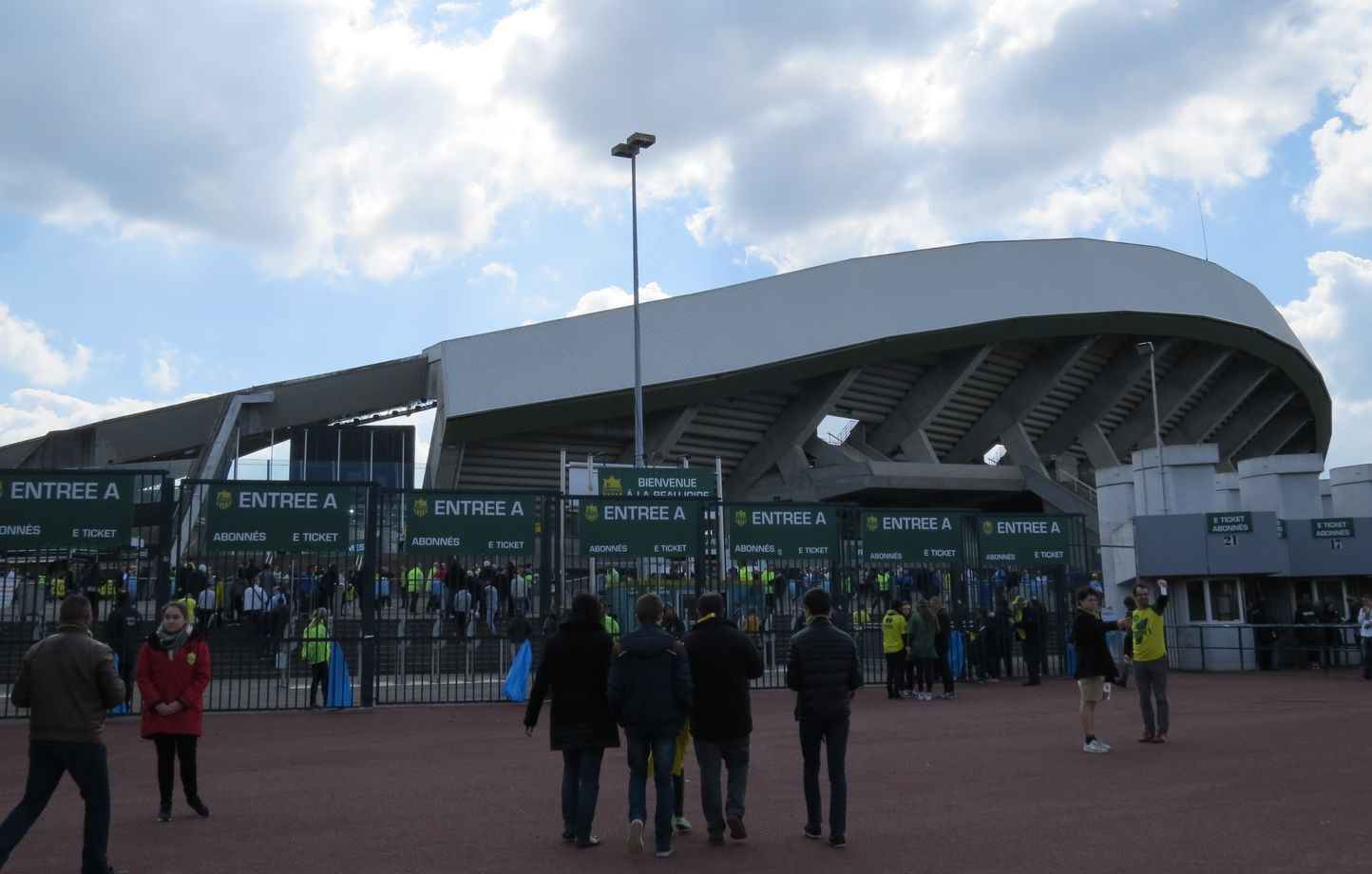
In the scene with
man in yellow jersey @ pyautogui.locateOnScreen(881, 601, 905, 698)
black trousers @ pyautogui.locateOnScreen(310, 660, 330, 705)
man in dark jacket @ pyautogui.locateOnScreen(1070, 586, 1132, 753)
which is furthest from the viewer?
man in yellow jersey @ pyautogui.locateOnScreen(881, 601, 905, 698)

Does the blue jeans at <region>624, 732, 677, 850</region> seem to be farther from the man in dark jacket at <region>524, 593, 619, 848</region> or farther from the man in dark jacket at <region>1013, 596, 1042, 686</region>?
the man in dark jacket at <region>1013, 596, 1042, 686</region>

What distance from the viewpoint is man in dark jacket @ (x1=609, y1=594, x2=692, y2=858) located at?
6.91m

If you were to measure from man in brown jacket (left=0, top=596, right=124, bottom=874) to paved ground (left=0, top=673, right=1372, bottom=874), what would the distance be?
0.56 meters

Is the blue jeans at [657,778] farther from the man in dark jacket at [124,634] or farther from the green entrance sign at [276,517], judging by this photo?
the man in dark jacket at [124,634]

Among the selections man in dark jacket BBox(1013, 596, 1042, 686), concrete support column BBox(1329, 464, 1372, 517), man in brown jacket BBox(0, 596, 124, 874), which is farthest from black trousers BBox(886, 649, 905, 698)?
concrete support column BBox(1329, 464, 1372, 517)

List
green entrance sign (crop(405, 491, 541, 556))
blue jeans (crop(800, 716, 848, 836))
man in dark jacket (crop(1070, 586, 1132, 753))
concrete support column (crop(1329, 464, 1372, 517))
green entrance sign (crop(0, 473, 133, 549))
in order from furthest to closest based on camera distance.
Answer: concrete support column (crop(1329, 464, 1372, 517)) < green entrance sign (crop(405, 491, 541, 556)) < green entrance sign (crop(0, 473, 133, 549)) < man in dark jacket (crop(1070, 586, 1132, 753)) < blue jeans (crop(800, 716, 848, 836))

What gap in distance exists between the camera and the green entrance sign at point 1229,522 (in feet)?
73.0

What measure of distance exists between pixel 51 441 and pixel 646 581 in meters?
28.0

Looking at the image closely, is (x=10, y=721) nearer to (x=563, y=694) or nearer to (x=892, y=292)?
(x=563, y=694)

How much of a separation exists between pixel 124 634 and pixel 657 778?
10429 mm

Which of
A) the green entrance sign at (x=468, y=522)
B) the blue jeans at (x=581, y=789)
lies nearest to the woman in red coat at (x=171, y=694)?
the blue jeans at (x=581, y=789)

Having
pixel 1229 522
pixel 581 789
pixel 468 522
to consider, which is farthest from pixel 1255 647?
pixel 581 789

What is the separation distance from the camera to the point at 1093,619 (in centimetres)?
1134

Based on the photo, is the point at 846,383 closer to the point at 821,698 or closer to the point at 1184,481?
the point at 1184,481
